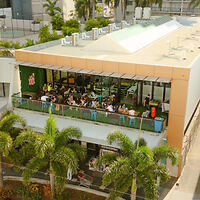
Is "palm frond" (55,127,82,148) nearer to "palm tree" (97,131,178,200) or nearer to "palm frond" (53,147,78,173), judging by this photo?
"palm frond" (53,147,78,173)

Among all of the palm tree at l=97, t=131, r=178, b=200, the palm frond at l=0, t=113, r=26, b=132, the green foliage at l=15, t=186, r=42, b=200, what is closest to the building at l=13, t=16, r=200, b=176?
the palm tree at l=97, t=131, r=178, b=200

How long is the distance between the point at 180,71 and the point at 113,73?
3989 millimetres

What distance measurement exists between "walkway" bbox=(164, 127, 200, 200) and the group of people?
14.1 feet

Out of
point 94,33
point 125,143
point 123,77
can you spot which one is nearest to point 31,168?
point 125,143

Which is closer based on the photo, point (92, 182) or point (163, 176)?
point (163, 176)

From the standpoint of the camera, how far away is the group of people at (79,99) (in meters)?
20.0

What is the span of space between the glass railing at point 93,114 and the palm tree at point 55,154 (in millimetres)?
3574

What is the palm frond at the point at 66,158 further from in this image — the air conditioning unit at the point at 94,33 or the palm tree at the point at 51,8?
the palm tree at the point at 51,8

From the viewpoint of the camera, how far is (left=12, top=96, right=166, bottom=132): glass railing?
58.0 ft

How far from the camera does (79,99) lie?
21984 mm

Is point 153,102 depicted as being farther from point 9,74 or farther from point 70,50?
point 9,74

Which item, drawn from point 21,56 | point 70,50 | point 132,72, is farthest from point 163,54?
point 21,56

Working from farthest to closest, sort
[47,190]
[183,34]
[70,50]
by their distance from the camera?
[183,34] → [70,50] → [47,190]

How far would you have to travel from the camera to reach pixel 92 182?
17.9 m
